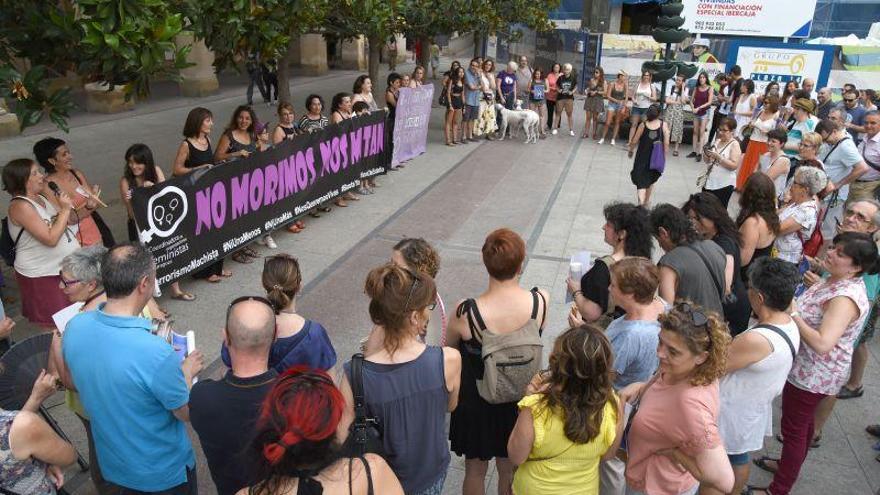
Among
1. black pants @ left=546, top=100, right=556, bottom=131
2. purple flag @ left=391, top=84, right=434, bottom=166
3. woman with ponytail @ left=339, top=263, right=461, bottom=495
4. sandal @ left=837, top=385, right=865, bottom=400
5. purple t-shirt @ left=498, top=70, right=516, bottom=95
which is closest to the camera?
woman with ponytail @ left=339, top=263, right=461, bottom=495

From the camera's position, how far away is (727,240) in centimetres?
433

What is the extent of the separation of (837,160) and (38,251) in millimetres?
7978

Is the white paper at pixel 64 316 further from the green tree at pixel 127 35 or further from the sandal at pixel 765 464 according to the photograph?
the sandal at pixel 765 464

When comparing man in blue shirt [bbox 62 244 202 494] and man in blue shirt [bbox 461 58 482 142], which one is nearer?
man in blue shirt [bbox 62 244 202 494]

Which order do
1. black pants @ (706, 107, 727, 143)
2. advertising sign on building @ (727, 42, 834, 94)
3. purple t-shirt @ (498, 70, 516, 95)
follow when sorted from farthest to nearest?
1. advertising sign on building @ (727, 42, 834, 94)
2. purple t-shirt @ (498, 70, 516, 95)
3. black pants @ (706, 107, 727, 143)

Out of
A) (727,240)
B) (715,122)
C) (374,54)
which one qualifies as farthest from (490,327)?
(715,122)

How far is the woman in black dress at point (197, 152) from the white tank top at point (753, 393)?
5.23m

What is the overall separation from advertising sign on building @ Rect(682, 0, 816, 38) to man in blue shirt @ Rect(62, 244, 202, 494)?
85.0 ft

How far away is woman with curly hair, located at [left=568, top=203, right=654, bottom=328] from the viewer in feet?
12.0

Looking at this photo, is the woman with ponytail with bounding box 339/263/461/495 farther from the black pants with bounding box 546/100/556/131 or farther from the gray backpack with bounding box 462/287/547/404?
the black pants with bounding box 546/100/556/131

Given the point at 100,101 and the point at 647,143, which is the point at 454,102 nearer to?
the point at 647,143

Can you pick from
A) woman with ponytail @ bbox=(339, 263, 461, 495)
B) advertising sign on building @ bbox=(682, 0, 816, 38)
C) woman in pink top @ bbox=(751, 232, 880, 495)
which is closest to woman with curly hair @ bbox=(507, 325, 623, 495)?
woman with ponytail @ bbox=(339, 263, 461, 495)

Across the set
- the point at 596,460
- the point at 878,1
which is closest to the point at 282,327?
the point at 596,460

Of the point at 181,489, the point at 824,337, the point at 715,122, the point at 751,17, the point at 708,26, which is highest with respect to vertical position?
the point at 751,17
